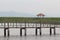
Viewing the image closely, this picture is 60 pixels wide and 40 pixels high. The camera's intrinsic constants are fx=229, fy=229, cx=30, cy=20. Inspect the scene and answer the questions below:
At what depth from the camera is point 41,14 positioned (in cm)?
5659

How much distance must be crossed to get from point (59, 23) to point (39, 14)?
756 inches

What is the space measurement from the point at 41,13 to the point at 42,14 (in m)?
0.35

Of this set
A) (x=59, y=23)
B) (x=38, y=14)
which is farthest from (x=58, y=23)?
(x=38, y=14)

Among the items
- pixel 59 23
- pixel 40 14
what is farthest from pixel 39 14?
pixel 59 23

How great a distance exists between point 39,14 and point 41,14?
0.78 m

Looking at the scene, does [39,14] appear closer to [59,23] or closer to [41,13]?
[41,13]

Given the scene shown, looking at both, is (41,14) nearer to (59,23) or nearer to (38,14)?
(38,14)

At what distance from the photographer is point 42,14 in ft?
186

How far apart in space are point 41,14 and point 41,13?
0.28m

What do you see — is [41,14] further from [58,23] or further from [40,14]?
[58,23]

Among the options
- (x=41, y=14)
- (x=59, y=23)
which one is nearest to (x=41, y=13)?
(x=41, y=14)

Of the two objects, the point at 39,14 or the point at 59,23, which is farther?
the point at 39,14

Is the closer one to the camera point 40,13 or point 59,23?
point 59,23

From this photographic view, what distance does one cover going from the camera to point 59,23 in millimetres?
38281
